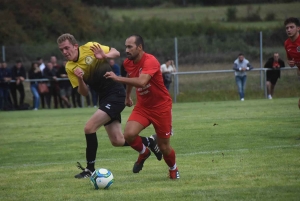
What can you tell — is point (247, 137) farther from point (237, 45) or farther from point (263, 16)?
point (263, 16)

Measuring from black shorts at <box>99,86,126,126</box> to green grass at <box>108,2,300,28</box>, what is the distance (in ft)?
93.6

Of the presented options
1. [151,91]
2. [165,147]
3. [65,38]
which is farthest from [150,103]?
[65,38]

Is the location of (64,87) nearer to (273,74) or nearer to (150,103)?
(273,74)

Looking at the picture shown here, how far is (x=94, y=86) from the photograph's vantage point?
32.8ft

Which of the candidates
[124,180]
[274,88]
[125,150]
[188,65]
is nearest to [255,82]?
[274,88]

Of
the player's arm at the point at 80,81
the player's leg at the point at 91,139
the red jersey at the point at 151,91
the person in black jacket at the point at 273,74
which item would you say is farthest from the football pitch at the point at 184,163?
the person in black jacket at the point at 273,74

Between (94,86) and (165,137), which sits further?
(94,86)

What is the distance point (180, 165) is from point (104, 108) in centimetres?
152

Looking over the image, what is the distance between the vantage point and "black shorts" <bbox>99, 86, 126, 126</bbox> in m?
9.70

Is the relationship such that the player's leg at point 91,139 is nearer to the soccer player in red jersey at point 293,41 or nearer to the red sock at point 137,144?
the red sock at point 137,144

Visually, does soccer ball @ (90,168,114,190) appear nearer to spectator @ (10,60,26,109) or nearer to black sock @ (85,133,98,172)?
black sock @ (85,133,98,172)

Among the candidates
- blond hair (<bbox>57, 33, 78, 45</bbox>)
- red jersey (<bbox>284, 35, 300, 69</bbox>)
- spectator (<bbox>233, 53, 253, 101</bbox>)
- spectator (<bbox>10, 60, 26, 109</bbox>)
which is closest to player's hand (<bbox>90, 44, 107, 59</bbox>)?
blond hair (<bbox>57, 33, 78, 45</bbox>)

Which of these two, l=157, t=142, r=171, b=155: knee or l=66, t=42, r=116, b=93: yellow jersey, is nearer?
l=157, t=142, r=171, b=155: knee

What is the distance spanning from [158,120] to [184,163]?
65.6 inches
